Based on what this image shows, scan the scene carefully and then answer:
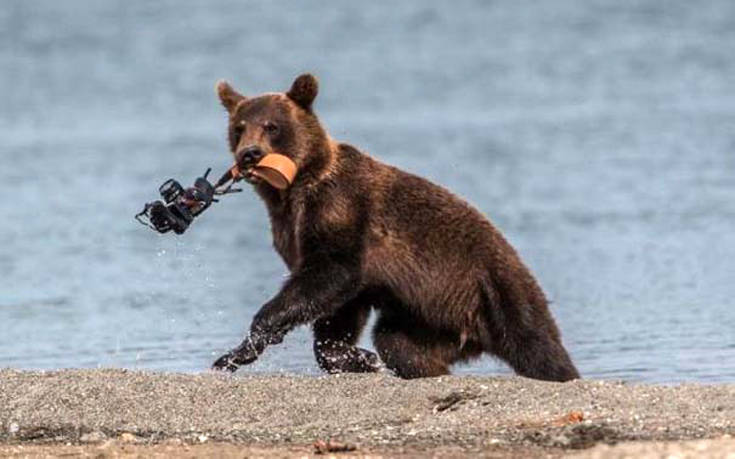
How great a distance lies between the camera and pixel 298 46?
124 ft

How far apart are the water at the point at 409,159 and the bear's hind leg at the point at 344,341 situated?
80cm

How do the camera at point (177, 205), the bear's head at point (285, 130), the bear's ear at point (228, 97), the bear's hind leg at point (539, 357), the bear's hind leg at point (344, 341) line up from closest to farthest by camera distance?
1. the bear's hind leg at point (539, 357)
2. the camera at point (177, 205)
3. the bear's hind leg at point (344, 341)
4. the bear's head at point (285, 130)
5. the bear's ear at point (228, 97)

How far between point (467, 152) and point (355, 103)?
670 cm

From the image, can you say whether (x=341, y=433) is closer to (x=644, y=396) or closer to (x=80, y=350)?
(x=644, y=396)

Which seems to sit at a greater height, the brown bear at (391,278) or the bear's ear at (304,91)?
the bear's ear at (304,91)

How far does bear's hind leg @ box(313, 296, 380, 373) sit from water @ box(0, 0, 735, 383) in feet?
2.63

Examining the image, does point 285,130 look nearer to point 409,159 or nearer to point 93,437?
point 93,437

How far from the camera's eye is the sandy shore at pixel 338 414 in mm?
8430

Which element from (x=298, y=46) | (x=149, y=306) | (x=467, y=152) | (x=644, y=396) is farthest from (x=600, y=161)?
(x=298, y=46)

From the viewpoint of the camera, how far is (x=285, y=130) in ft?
35.6

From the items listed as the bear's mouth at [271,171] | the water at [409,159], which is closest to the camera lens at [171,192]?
the bear's mouth at [271,171]

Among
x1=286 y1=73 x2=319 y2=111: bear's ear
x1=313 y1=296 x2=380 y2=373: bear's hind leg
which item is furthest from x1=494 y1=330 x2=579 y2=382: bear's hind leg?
x1=286 y1=73 x2=319 y2=111: bear's ear

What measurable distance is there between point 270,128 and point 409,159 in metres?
11.2

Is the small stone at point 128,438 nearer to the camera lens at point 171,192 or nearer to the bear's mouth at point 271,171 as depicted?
the camera lens at point 171,192
